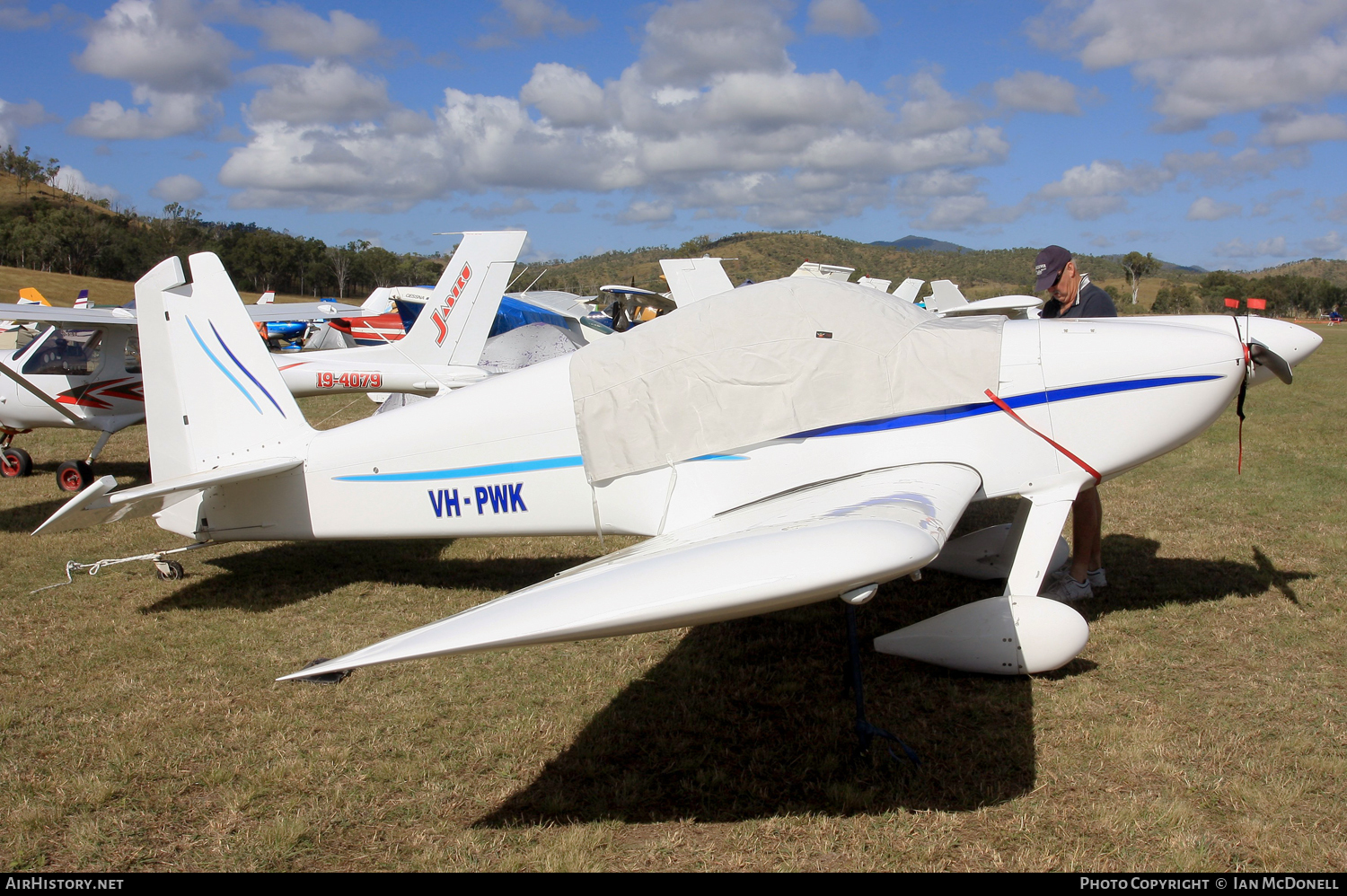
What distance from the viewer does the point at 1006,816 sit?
3.05 m

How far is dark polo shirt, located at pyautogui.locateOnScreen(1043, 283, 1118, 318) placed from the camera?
210 inches

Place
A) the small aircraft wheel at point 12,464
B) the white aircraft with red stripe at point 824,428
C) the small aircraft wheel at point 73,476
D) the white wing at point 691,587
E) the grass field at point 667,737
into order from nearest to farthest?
the white wing at point 691,587
the grass field at point 667,737
the white aircraft with red stripe at point 824,428
the small aircraft wheel at point 73,476
the small aircraft wheel at point 12,464

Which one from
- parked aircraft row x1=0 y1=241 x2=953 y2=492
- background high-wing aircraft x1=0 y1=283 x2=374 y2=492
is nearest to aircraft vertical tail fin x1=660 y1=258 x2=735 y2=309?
parked aircraft row x1=0 y1=241 x2=953 y2=492

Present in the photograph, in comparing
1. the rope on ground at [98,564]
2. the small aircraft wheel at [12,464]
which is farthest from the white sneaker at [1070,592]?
the small aircraft wheel at [12,464]

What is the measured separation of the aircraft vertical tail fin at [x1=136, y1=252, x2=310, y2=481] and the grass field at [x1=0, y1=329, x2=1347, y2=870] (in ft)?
3.50

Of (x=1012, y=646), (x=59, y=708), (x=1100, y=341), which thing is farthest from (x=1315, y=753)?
(x=59, y=708)

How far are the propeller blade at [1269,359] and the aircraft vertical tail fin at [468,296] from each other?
26.4ft

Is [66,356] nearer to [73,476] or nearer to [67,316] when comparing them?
[67,316]

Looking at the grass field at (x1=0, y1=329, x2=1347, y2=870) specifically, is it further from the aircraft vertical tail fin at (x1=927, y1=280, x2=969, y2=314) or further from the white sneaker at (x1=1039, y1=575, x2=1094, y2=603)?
the aircraft vertical tail fin at (x1=927, y1=280, x2=969, y2=314)

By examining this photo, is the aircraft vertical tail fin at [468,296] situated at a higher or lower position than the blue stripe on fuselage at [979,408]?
higher

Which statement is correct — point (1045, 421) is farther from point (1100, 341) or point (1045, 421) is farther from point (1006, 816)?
point (1006, 816)

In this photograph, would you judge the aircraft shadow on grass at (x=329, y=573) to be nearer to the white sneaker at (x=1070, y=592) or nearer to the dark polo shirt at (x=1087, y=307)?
the white sneaker at (x=1070, y=592)

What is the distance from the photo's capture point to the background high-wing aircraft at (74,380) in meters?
9.54

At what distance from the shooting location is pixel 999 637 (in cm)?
403
